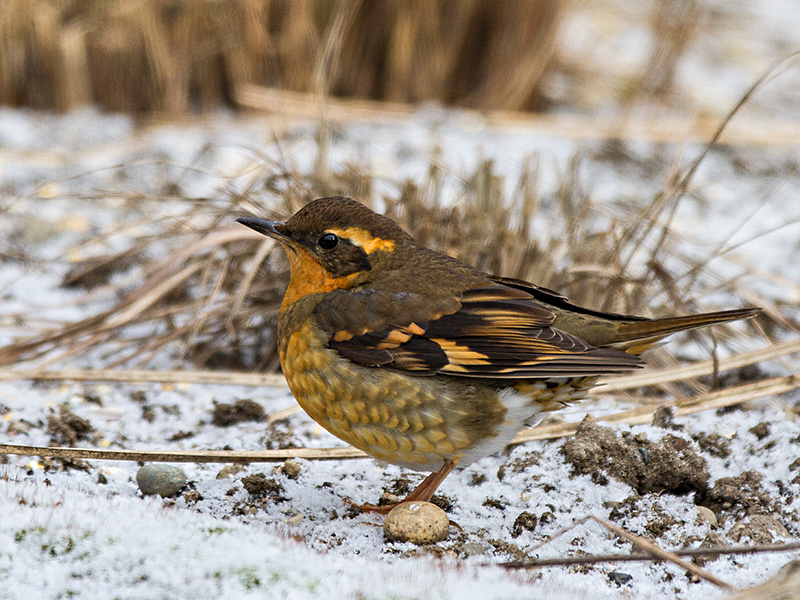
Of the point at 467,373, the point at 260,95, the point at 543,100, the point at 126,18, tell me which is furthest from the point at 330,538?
the point at 543,100

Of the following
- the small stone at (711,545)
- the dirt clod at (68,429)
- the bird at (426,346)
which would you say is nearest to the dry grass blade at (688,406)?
the bird at (426,346)

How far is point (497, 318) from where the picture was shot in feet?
10.7

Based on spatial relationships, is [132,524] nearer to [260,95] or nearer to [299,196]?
[299,196]

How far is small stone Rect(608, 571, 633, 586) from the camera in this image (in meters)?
2.79

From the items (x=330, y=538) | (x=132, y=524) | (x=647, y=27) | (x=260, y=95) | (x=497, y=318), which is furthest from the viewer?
(x=647, y=27)

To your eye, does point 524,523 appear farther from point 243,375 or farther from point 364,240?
point 243,375

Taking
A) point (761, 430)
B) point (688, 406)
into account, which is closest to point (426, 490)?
point (688, 406)

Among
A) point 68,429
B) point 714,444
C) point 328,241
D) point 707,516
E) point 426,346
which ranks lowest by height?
point 68,429

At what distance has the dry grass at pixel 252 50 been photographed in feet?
22.5

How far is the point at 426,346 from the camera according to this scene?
321 centimetres

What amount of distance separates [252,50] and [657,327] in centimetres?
475

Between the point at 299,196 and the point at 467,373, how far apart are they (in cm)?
188

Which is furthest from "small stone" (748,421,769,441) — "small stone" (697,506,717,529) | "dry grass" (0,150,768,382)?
"dry grass" (0,150,768,382)

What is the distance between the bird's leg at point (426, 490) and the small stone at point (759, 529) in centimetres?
94
